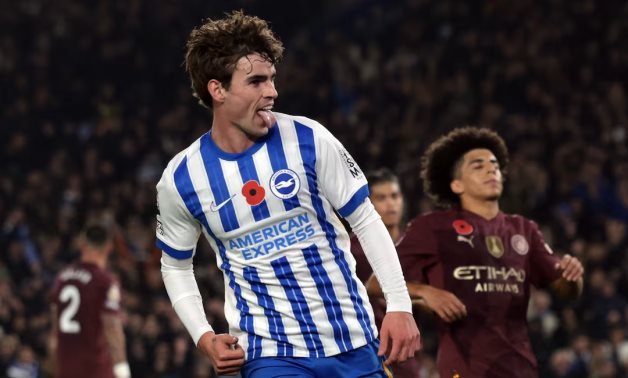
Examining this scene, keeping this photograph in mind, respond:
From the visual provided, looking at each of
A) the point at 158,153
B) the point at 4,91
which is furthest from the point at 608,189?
the point at 4,91

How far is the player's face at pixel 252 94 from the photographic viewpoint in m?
3.93

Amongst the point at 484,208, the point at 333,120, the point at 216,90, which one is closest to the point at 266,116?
the point at 216,90

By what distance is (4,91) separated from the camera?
18.1 meters

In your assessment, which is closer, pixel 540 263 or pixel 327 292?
pixel 327 292

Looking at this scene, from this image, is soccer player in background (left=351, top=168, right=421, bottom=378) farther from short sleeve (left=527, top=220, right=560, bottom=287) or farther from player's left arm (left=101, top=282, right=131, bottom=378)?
player's left arm (left=101, top=282, right=131, bottom=378)

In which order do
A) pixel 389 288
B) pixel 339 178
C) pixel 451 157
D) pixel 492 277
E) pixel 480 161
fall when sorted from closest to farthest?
pixel 389 288
pixel 339 178
pixel 492 277
pixel 480 161
pixel 451 157

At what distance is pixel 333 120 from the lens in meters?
15.8

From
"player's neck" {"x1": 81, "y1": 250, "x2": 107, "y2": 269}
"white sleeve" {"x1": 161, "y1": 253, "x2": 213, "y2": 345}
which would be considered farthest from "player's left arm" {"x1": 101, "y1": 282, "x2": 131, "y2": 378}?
"white sleeve" {"x1": 161, "y1": 253, "x2": 213, "y2": 345}

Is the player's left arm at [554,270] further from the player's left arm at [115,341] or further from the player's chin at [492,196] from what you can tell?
the player's left arm at [115,341]

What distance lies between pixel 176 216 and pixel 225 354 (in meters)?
0.58

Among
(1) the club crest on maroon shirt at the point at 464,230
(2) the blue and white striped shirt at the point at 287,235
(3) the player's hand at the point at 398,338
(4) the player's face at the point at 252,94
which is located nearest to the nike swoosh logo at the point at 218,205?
(2) the blue and white striped shirt at the point at 287,235

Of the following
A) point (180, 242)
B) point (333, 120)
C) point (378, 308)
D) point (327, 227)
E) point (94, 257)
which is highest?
point (333, 120)

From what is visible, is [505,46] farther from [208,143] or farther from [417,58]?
[208,143]

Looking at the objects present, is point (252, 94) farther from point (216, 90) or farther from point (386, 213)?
point (386, 213)
